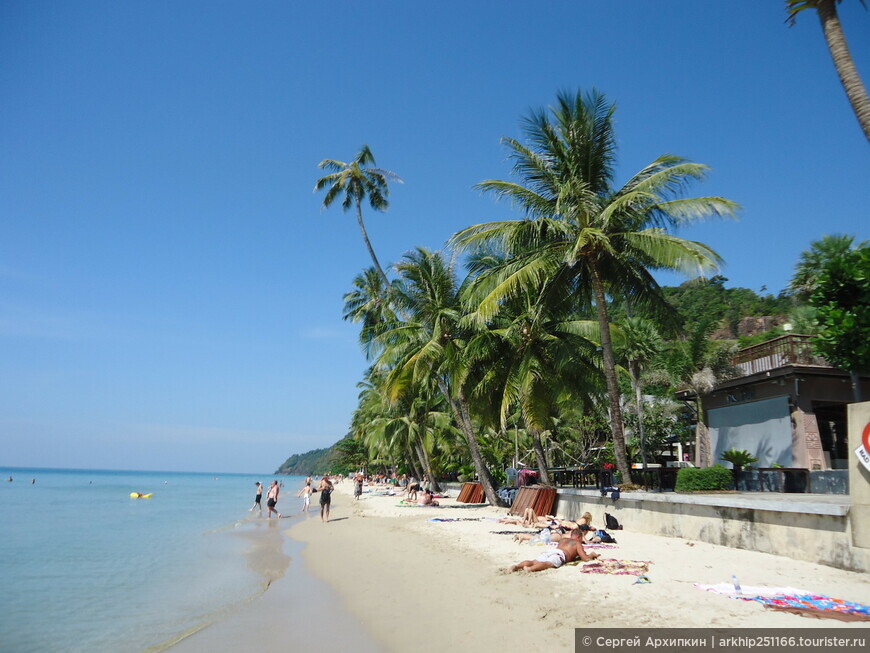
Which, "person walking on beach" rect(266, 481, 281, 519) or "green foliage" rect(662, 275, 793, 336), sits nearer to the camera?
"person walking on beach" rect(266, 481, 281, 519)

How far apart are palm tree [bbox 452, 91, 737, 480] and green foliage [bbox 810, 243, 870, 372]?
11.0ft

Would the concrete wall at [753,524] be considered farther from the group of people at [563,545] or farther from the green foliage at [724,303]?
the green foliage at [724,303]

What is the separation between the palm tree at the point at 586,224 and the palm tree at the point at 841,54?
4014 mm

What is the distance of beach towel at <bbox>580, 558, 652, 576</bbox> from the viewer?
821 centimetres

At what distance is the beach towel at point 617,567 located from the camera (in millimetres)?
8211

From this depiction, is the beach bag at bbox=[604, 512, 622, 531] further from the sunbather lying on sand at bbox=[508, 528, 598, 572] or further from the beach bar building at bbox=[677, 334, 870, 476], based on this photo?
the beach bar building at bbox=[677, 334, 870, 476]

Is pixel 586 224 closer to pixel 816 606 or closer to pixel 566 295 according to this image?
pixel 566 295

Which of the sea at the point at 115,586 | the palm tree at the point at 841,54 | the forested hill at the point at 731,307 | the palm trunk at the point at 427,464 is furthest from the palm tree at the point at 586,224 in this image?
the forested hill at the point at 731,307

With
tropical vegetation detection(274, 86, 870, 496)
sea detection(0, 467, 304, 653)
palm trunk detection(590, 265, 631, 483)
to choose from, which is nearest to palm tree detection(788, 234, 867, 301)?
tropical vegetation detection(274, 86, 870, 496)

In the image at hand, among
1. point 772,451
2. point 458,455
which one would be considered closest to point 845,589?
point 772,451

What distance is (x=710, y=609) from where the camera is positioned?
20.1 feet

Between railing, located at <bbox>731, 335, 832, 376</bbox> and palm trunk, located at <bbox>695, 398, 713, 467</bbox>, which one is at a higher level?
railing, located at <bbox>731, 335, 832, 376</bbox>

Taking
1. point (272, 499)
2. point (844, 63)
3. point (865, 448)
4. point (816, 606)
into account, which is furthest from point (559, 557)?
point (272, 499)

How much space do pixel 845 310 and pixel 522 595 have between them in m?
A: 10.2
